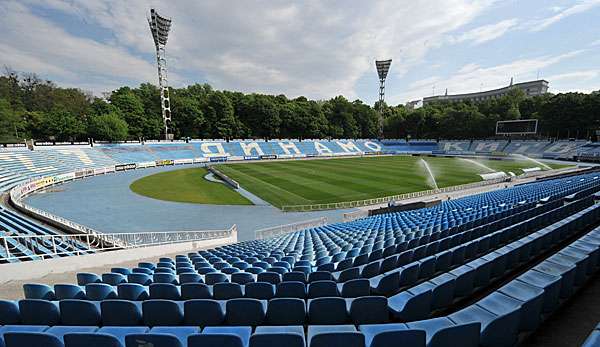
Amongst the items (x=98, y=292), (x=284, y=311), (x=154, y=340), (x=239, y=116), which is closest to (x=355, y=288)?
(x=284, y=311)

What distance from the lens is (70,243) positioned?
40.4 feet

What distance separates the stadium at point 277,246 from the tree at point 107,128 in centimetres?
33

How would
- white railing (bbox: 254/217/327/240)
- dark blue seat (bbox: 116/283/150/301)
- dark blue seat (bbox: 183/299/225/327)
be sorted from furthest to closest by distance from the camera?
white railing (bbox: 254/217/327/240), dark blue seat (bbox: 116/283/150/301), dark blue seat (bbox: 183/299/225/327)

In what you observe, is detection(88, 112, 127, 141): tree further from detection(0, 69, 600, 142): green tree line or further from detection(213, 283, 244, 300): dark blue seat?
detection(213, 283, 244, 300): dark blue seat

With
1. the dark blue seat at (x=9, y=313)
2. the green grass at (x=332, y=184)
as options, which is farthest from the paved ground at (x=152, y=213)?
the dark blue seat at (x=9, y=313)

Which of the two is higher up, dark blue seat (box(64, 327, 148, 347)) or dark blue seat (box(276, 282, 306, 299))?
dark blue seat (box(64, 327, 148, 347))

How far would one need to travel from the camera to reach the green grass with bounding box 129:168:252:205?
83.3 ft

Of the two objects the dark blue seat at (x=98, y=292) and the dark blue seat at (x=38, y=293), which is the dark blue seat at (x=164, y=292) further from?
the dark blue seat at (x=38, y=293)

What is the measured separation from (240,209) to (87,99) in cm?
9873

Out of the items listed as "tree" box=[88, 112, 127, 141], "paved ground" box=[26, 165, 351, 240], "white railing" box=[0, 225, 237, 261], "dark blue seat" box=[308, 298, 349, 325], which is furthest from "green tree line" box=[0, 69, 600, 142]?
"dark blue seat" box=[308, 298, 349, 325]

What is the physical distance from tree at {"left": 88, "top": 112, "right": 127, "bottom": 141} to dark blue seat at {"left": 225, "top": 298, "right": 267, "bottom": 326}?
66.0 meters

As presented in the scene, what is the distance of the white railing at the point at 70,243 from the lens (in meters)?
9.35

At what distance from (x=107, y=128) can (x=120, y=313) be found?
6510 centimetres

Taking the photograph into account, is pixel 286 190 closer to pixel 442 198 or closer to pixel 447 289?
pixel 442 198
